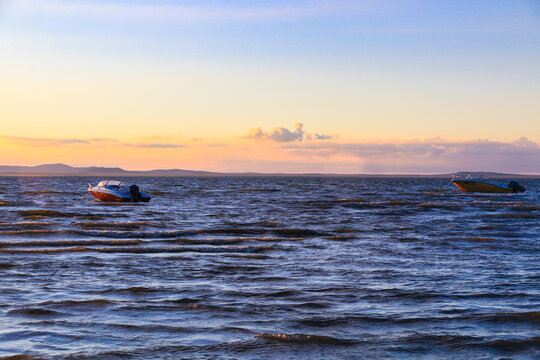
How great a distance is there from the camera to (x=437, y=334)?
10117mm

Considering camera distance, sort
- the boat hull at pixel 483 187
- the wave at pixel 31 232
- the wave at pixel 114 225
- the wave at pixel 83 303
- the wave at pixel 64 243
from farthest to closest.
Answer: the boat hull at pixel 483 187
the wave at pixel 114 225
the wave at pixel 31 232
the wave at pixel 64 243
the wave at pixel 83 303

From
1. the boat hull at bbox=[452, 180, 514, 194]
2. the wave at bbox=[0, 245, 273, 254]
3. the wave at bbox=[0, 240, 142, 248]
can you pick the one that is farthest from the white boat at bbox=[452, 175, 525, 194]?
the wave at bbox=[0, 240, 142, 248]

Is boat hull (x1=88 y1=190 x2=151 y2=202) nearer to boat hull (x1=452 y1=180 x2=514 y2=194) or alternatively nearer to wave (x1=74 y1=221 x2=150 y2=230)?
wave (x1=74 y1=221 x2=150 y2=230)

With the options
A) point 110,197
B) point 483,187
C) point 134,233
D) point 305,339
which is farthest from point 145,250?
point 483,187

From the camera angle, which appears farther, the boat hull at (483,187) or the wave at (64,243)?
the boat hull at (483,187)

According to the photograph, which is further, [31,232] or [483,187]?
[483,187]

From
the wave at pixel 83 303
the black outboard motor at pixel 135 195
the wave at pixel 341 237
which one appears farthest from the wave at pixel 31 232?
the black outboard motor at pixel 135 195

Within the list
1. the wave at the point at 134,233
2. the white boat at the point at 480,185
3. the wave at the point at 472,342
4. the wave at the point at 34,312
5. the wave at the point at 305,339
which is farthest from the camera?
the white boat at the point at 480,185

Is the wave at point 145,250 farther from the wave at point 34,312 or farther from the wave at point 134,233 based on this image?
the wave at point 34,312

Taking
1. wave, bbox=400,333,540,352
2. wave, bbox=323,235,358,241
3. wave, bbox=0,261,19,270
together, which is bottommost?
wave, bbox=323,235,358,241

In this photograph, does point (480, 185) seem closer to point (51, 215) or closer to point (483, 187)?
point (483, 187)

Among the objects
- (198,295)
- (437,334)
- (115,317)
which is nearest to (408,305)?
(437,334)

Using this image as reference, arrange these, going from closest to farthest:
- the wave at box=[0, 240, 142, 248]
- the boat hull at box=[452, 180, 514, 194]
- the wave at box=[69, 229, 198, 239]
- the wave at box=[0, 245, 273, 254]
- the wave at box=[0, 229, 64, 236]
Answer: the wave at box=[0, 245, 273, 254] < the wave at box=[0, 240, 142, 248] < the wave at box=[0, 229, 64, 236] < the wave at box=[69, 229, 198, 239] < the boat hull at box=[452, 180, 514, 194]

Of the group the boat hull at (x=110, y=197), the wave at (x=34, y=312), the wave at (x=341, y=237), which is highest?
the boat hull at (x=110, y=197)
